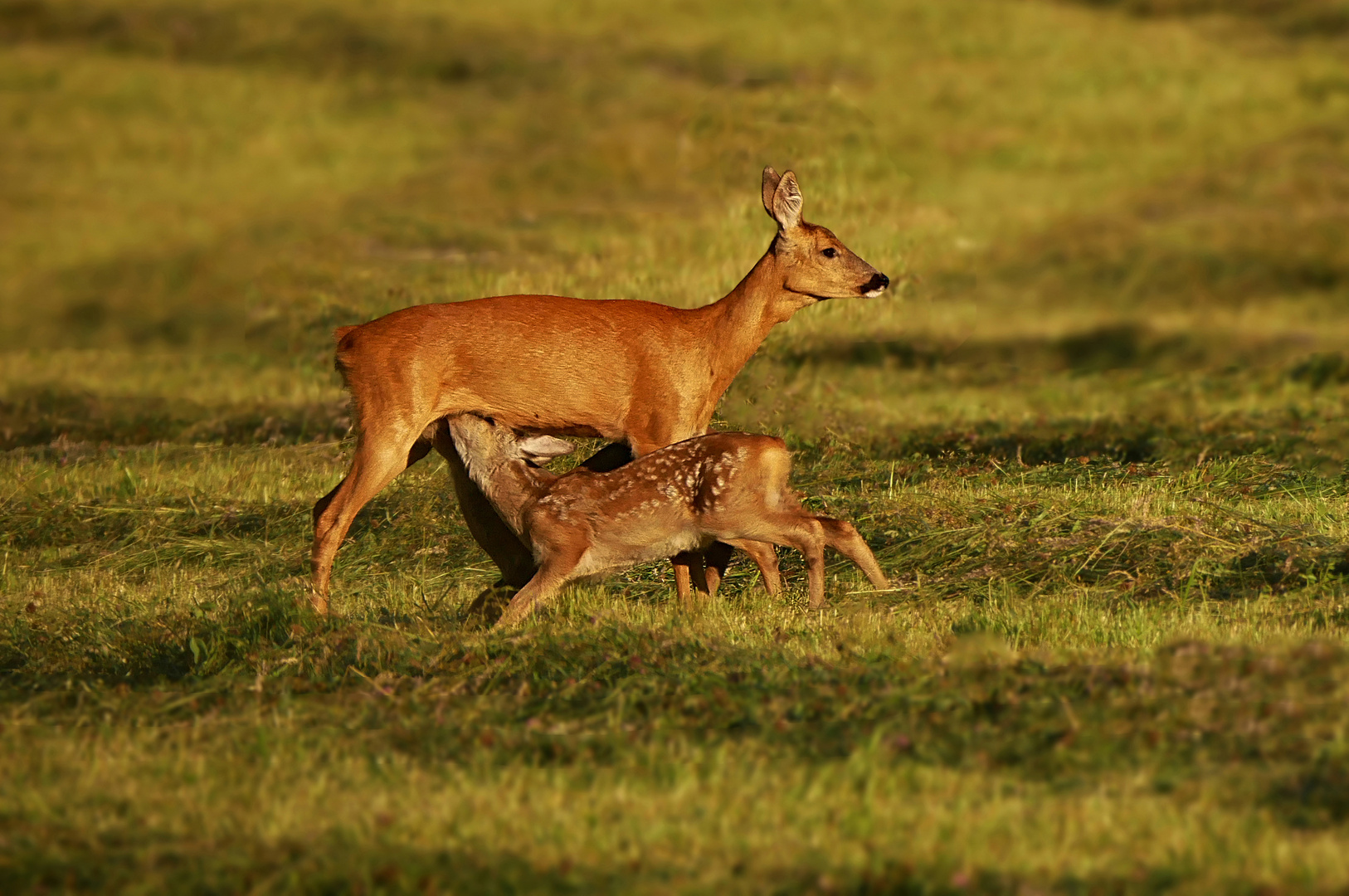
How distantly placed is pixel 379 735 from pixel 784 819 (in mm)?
1708

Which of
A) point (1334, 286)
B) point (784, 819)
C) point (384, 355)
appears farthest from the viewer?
point (1334, 286)

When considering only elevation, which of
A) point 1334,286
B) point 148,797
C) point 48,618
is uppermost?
point 148,797

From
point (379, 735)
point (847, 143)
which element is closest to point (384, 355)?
point (379, 735)

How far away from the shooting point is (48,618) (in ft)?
30.8

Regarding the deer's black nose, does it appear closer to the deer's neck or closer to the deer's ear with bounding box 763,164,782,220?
the deer's neck

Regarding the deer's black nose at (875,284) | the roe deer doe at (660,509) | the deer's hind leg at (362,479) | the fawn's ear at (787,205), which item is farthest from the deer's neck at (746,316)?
the deer's hind leg at (362,479)

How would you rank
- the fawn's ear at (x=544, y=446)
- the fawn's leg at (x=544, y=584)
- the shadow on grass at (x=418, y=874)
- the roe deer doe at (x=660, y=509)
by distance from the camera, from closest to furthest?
1. the shadow on grass at (x=418, y=874)
2. the fawn's leg at (x=544, y=584)
3. the roe deer doe at (x=660, y=509)
4. the fawn's ear at (x=544, y=446)

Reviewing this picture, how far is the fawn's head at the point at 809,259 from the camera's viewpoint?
11.3 m

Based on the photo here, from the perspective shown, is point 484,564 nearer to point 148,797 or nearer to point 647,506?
point 647,506

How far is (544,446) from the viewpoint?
384 inches

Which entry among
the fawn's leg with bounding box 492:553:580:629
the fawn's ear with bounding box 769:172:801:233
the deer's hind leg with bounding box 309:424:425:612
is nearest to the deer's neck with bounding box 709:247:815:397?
the fawn's ear with bounding box 769:172:801:233

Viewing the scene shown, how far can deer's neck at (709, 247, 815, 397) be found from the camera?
11.2m

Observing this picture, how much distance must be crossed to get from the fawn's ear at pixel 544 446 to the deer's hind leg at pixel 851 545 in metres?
1.31

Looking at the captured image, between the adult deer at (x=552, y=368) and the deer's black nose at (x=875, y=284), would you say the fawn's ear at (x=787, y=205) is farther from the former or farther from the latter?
the deer's black nose at (x=875, y=284)
